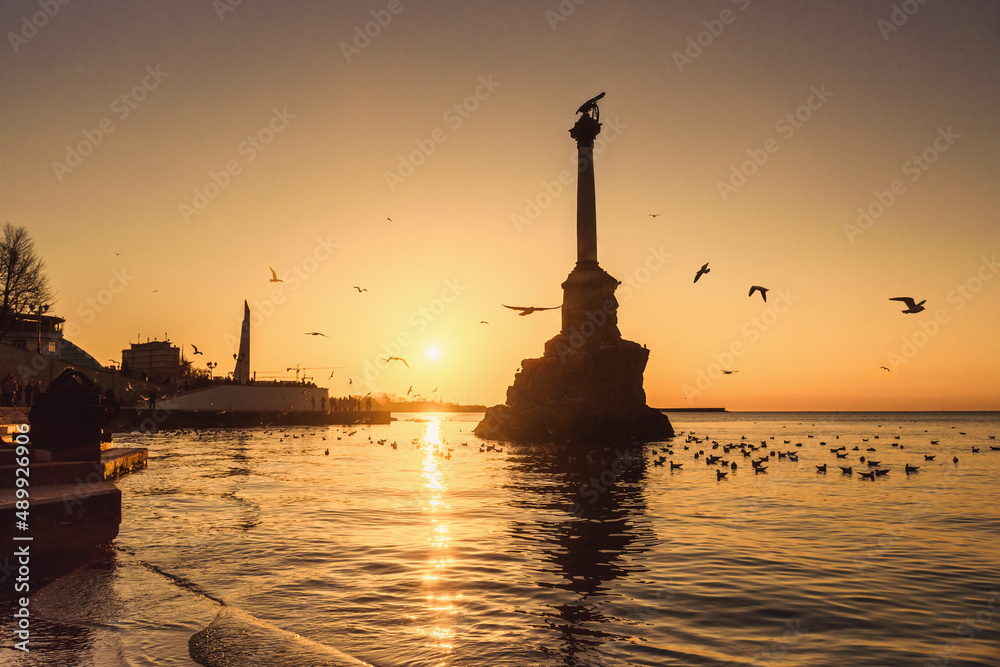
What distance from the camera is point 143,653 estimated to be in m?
5.97

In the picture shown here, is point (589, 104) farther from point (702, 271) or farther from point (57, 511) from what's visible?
point (57, 511)

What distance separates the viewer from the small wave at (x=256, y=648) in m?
6.07

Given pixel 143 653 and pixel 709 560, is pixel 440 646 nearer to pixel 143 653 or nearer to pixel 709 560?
pixel 143 653

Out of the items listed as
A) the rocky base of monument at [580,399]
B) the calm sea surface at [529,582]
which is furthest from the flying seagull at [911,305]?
the rocky base of monument at [580,399]

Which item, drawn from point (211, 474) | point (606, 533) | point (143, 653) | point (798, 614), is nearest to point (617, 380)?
point (211, 474)

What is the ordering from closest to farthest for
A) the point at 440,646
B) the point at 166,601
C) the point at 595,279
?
1. the point at 440,646
2. the point at 166,601
3. the point at 595,279

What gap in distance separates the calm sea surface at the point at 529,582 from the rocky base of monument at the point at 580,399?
136 ft

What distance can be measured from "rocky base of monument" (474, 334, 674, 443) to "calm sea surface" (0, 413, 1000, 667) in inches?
1636

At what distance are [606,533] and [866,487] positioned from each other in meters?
18.0

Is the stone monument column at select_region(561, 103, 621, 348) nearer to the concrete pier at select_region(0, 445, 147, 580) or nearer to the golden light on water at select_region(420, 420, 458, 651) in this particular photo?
the golden light on water at select_region(420, 420, 458, 651)

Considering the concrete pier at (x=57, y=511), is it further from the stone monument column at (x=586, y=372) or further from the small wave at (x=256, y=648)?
the stone monument column at (x=586, y=372)

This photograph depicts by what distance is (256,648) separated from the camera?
6.47 metres

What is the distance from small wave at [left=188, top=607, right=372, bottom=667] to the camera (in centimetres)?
607

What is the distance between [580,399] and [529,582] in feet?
185
